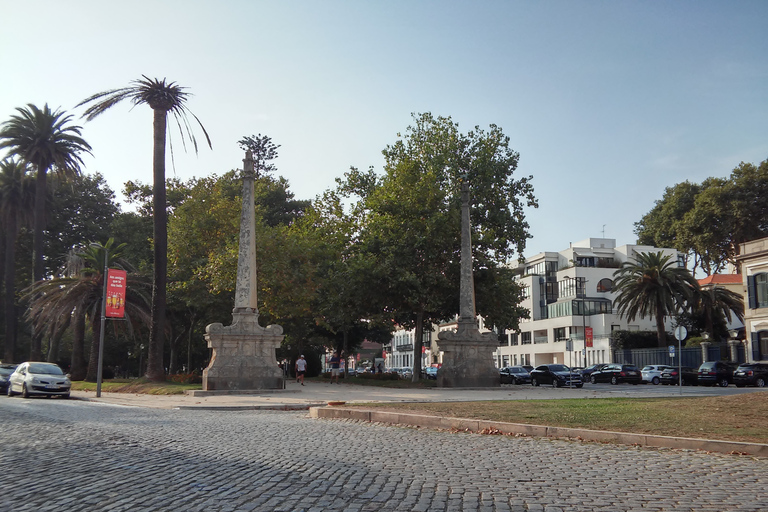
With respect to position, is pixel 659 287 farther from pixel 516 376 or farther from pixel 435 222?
pixel 435 222

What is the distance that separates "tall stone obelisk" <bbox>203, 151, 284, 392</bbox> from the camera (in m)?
25.3

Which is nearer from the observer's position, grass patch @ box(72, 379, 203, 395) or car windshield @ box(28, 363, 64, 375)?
grass patch @ box(72, 379, 203, 395)

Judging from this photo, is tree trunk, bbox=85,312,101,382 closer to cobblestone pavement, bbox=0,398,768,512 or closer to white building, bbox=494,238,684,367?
cobblestone pavement, bbox=0,398,768,512

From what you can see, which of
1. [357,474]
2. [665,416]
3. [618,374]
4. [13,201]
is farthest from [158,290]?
[618,374]

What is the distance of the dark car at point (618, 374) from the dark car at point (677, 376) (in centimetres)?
153

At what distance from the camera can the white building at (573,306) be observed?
66.4 meters

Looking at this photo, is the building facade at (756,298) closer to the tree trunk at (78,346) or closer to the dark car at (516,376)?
the dark car at (516,376)

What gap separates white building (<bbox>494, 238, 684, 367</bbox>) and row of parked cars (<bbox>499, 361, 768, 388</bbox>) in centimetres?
1602

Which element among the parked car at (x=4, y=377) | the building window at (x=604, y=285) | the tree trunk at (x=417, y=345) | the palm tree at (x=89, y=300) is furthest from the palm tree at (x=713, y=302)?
the parked car at (x=4, y=377)

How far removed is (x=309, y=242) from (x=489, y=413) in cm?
2673

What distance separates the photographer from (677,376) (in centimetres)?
4134

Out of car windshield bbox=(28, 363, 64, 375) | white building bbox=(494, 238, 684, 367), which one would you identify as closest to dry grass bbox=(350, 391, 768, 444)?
car windshield bbox=(28, 363, 64, 375)

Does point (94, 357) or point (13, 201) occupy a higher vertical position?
point (13, 201)

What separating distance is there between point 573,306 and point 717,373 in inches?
1211
